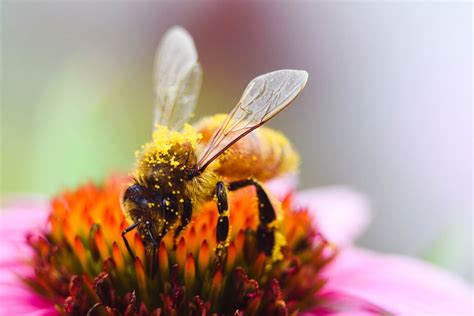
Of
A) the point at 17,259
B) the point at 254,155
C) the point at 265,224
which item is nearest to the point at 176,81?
the point at 254,155

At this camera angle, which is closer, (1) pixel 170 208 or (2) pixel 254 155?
(1) pixel 170 208

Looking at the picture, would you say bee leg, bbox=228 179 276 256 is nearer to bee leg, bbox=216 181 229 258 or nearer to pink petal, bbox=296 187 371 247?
bee leg, bbox=216 181 229 258

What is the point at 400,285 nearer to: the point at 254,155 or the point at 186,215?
the point at 254,155

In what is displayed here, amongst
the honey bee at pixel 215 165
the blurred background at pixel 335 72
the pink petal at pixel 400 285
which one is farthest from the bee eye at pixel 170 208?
the blurred background at pixel 335 72

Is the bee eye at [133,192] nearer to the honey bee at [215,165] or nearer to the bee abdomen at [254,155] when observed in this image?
the honey bee at [215,165]

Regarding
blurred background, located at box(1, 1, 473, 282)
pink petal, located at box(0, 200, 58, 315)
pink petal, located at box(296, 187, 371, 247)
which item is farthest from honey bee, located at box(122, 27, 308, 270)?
blurred background, located at box(1, 1, 473, 282)
